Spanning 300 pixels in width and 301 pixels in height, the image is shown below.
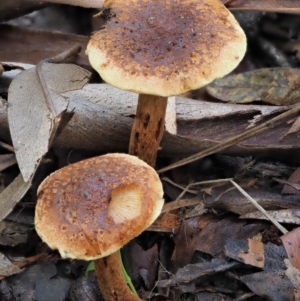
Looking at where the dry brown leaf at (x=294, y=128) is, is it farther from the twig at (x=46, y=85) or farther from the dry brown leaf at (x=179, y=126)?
the twig at (x=46, y=85)

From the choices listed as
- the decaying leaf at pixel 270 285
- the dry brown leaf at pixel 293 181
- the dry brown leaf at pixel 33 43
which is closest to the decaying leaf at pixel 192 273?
the decaying leaf at pixel 270 285

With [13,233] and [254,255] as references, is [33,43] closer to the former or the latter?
[13,233]

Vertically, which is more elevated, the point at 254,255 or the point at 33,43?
the point at 33,43

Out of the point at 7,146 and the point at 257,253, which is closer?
the point at 257,253

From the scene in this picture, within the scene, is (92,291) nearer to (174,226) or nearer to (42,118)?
(174,226)

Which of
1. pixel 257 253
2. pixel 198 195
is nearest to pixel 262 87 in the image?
pixel 198 195

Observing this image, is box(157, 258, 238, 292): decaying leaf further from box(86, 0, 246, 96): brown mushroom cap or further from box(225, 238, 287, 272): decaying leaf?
box(86, 0, 246, 96): brown mushroom cap

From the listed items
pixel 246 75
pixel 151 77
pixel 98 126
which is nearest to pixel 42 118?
pixel 98 126
